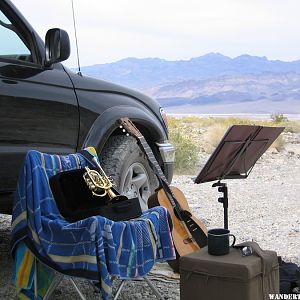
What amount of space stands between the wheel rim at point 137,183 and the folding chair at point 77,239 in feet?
4.29

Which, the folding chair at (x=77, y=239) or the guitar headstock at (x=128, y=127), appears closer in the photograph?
the folding chair at (x=77, y=239)

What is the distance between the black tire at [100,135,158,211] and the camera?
459 cm

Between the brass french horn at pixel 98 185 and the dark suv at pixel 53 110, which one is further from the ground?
the dark suv at pixel 53 110

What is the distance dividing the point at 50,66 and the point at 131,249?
1.64 m

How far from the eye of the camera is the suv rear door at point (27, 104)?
3744 millimetres

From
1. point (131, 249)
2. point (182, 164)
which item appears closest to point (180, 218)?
point (131, 249)

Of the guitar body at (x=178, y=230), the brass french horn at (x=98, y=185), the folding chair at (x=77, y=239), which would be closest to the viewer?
the folding chair at (x=77, y=239)

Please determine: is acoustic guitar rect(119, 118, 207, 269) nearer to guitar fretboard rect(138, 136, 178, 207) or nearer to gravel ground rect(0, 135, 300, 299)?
guitar fretboard rect(138, 136, 178, 207)

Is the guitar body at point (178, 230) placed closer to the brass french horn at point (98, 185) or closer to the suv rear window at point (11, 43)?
the brass french horn at point (98, 185)

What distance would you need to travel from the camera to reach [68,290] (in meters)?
3.99

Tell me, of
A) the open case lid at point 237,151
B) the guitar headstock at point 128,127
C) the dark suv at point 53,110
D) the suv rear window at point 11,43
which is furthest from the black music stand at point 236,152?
the suv rear window at point 11,43

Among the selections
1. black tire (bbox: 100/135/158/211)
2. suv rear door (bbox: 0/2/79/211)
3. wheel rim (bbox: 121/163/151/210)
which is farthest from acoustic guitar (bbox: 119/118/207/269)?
suv rear door (bbox: 0/2/79/211)

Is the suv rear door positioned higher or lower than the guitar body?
higher

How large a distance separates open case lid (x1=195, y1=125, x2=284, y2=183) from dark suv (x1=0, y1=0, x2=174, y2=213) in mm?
738
